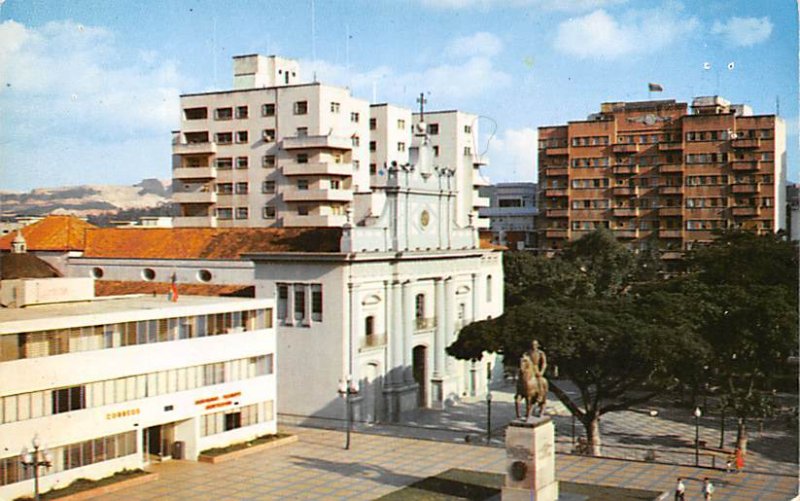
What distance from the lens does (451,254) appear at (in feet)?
207

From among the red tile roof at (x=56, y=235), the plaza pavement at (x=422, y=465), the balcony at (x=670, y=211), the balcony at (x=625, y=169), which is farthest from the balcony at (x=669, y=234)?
the red tile roof at (x=56, y=235)

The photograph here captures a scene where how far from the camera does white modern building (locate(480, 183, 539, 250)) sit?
386 ft

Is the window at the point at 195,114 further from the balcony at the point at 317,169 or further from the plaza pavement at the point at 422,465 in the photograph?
the plaza pavement at the point at 422,465

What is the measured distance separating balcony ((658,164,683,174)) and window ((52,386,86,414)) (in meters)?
70.0

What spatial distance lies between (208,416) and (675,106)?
6665 centimetres

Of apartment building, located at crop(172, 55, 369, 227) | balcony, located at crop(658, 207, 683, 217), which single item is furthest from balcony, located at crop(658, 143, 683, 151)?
apartment building, located at crop(172, 55, 369, 227)

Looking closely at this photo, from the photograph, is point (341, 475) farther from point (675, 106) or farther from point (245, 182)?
point (675, 106)

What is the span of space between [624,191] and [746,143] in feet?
40.3

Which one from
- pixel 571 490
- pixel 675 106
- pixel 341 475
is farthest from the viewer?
pixel 675 106

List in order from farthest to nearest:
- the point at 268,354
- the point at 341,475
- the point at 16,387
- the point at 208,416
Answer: the point at 268,354
the point at 208,416
the point at 341,475
the point at 16,387

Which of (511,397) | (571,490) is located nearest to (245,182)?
(511,397)

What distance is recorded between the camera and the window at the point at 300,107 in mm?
75625

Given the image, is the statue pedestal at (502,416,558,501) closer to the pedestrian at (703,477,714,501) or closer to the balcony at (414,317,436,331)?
the pedestrian at (703,477,714,501)

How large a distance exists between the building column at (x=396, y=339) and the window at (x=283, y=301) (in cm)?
596
